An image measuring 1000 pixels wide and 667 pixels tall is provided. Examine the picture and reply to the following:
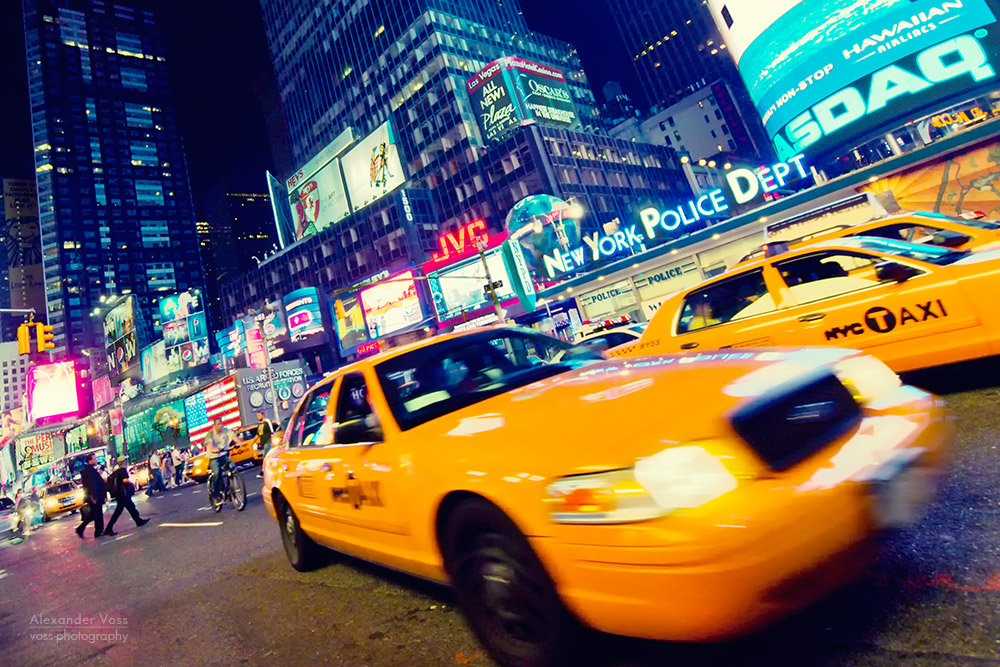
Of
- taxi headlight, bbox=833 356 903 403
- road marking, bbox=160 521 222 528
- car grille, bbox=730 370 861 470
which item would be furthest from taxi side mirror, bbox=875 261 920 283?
road marking, bbox=160 521 222 528

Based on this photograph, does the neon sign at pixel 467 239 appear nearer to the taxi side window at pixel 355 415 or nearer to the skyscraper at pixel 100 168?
the taxi side window at pixel 355 415

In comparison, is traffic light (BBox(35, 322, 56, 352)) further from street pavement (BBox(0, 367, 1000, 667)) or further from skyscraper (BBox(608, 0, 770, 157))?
skyscraper (BBox(608, 0, 770, 157))

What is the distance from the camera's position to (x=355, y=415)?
3.21 m

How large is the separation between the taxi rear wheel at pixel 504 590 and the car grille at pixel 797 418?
915 mm

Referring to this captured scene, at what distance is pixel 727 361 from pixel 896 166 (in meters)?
19.7

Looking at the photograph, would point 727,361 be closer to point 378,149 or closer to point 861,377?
point 861,377

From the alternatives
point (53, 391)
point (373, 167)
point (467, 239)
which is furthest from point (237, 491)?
point (373, 167)

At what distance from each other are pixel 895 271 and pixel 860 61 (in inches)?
816

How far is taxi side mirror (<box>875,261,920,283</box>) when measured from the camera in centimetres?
405

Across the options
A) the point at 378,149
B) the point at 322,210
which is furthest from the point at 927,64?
the point at 322,210

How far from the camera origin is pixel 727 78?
324ft

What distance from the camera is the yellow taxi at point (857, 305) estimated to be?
151 inches

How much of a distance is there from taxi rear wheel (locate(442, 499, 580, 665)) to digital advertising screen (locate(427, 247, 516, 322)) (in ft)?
120

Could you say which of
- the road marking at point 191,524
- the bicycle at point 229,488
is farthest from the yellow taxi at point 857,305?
the bicycle at point 229,488
